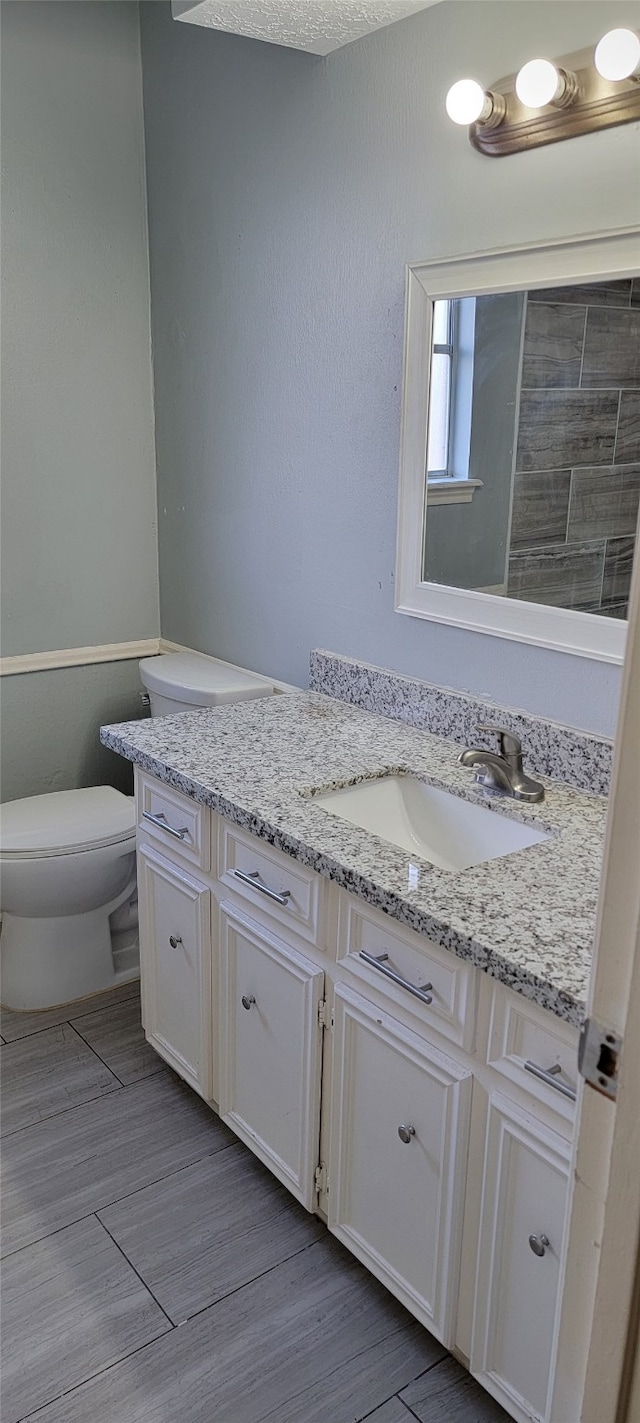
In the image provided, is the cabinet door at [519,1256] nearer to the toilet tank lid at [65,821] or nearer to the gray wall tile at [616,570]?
the gray wall tile at [616,570]

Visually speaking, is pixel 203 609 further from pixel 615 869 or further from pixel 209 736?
pixel 615 869

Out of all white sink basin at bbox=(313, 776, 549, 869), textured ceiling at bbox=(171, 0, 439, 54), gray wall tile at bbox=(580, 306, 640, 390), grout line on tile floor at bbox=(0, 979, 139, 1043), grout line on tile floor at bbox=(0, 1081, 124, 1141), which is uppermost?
textured ceiling at bbox=(171, 0, 439, 54)

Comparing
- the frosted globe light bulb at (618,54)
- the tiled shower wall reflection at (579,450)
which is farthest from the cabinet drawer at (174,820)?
the frosted globe light bulb at (618,54)

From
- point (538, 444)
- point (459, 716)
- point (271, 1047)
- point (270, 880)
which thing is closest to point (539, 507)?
point (538, 444)

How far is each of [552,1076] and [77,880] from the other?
4.79ft

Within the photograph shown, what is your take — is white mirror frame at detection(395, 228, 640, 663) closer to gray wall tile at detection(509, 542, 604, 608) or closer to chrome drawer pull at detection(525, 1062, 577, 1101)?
gray wall tile at detection(509, 542, 604, 608)

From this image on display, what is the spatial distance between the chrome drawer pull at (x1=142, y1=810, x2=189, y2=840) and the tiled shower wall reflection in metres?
0.76

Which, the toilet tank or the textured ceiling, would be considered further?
the toilet tank

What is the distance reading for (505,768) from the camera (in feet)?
5.88

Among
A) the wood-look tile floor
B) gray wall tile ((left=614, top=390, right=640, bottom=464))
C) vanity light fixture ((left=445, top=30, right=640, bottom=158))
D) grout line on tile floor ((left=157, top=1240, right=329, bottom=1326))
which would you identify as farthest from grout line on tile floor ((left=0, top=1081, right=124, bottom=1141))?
vanity light fixture ((left=445, top=30, right=640, bottom=158))

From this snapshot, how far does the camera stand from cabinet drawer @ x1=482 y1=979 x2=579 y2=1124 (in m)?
1.26

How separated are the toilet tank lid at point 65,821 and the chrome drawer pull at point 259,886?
0.73 m

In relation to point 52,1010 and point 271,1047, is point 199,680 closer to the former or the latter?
point 52,1010

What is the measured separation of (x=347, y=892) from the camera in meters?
1.58
